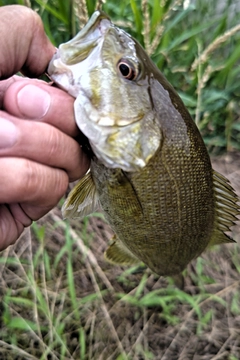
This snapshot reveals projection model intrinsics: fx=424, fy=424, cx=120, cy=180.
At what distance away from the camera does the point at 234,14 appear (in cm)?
286

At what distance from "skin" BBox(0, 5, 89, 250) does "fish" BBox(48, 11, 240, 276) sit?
0.05m

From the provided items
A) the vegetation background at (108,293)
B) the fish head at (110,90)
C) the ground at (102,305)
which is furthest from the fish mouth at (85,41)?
the ground at (102,305)

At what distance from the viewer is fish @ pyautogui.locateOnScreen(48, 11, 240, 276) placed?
3.37ft

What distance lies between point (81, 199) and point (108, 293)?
1019mm

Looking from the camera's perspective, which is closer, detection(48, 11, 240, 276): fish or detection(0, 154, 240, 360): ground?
detection(48, 11, 240, 276): fish

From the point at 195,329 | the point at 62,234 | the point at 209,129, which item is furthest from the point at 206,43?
the point at 195,329

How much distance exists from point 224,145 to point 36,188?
1.90m

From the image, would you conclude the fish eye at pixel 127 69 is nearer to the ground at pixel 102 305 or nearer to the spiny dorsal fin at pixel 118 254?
the spiny dorsal fin at pixel 118 254

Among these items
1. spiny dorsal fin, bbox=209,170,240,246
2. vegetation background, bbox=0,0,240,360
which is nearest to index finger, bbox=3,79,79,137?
spiny dorsal fin, bbox=209,170,240,246

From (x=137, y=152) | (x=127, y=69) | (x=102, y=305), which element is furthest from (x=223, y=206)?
(x=102, y=305)

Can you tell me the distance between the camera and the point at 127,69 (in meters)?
1.09

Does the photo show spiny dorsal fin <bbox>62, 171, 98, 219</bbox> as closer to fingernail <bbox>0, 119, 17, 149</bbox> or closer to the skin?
the skin

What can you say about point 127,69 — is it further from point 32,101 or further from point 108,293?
point 108,293

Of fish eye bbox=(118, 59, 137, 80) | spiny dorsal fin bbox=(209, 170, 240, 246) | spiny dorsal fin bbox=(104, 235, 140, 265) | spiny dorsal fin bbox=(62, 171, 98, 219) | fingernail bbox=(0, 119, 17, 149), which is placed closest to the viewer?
fingernail bbox=(0, 119, 17, 149)
